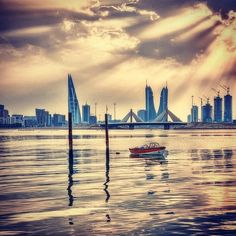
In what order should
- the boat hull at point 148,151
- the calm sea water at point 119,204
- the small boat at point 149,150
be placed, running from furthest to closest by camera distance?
the small boat at point 149,150, the boat hull at point 148,151, the calm sea water at point 119,204

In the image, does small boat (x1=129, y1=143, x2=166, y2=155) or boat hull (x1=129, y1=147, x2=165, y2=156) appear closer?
boat hull (x1=129, y1=147, x2=165, y2=156)

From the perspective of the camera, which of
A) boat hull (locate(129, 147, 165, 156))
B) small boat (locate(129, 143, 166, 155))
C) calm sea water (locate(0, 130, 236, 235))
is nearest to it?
calm sea water (locate(0, 130, 236, 235))

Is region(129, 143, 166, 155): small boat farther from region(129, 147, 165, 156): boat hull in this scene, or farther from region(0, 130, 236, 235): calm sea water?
region(0, 130, 236, 235): calm sea water

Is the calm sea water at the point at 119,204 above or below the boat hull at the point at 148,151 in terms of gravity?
below

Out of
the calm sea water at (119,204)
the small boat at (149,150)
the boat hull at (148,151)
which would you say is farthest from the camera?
the small boat at (149,150)

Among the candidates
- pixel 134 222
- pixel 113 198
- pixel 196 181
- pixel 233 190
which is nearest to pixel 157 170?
pixel 196 181

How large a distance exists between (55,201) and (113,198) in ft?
13.9

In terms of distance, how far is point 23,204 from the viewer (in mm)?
30609

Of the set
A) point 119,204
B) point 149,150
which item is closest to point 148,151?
point 149,150

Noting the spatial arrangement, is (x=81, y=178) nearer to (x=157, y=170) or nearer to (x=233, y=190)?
(x=157, y=170)

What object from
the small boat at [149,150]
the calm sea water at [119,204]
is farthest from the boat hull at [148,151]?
the calm sea water at [119,204]

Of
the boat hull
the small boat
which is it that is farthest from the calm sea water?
the small boat

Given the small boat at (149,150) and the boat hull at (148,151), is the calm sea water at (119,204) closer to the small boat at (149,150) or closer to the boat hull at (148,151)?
the boat hull at (148,151)

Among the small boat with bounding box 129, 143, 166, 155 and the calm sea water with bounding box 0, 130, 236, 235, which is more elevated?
the small boat with bounding box 129, 143, 166, 155
